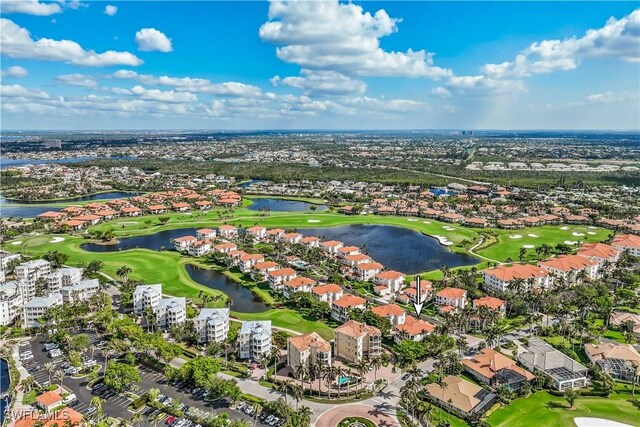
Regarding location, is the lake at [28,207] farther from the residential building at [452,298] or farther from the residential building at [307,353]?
the residential building at [452,298]

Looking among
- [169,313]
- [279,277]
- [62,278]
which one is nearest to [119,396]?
[169,313]

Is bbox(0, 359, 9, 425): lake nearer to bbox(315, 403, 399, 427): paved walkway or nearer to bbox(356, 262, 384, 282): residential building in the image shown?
bbox(315, 403, 399, 427): paved walkway

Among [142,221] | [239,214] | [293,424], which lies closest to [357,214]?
[239,214]

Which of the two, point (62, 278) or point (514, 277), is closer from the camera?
point (514, 277)

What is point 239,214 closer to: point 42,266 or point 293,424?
point 42,266

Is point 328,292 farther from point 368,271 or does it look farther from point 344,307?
point 368,271

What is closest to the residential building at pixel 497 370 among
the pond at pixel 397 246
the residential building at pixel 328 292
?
the residential building at pixel 328 292
